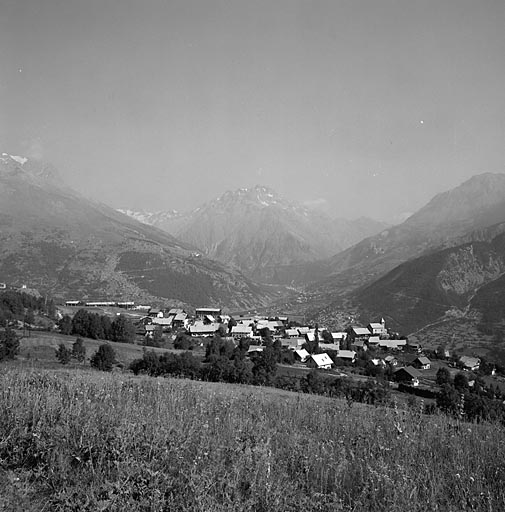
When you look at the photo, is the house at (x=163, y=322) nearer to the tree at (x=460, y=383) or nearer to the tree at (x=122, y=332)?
A: the tree at (x=122, y=332)

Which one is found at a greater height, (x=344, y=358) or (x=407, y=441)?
(x=407, y=441)

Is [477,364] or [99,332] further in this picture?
[477,364]

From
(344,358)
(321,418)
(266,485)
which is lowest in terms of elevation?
(344,358)

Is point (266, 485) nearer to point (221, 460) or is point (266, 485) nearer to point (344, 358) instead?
point (221, 460)

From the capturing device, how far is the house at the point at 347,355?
78.7 metres

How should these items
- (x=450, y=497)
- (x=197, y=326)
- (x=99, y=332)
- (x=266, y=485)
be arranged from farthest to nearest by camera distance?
(x=197, y=326) < (x=99, y=332) < (x=450, y=497) < (x=266, y=485)

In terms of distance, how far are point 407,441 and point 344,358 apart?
7641 centimetres

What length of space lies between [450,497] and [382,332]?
398ft

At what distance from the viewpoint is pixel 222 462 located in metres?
5.20

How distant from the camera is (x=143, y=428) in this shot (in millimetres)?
6078

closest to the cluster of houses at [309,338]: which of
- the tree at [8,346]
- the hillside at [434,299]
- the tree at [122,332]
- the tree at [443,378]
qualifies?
the tree at [443,378]

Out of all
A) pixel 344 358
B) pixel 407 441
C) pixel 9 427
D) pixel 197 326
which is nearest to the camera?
pixel 9 427

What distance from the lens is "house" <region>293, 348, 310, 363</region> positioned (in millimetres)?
76069

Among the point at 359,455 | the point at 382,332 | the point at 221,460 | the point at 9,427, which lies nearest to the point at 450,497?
the point at 359,455
